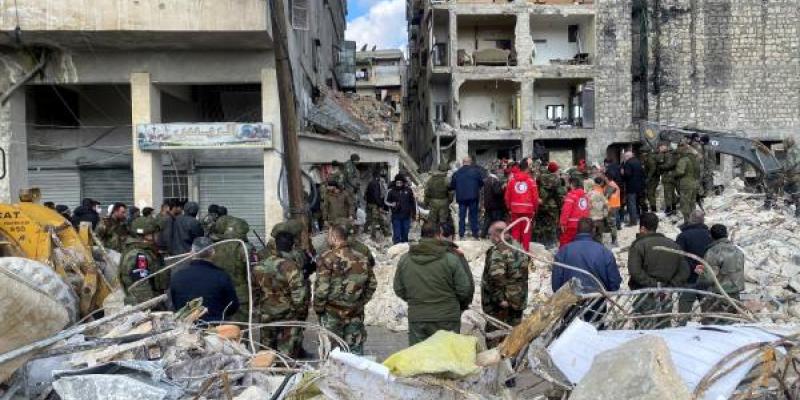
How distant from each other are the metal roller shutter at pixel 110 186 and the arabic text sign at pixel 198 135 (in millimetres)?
3516

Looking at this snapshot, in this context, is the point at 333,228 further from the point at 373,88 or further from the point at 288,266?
the point at 373,88

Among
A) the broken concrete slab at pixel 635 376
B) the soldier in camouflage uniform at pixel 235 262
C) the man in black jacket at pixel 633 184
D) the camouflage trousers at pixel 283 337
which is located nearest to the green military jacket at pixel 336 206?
the soldier in camouflage uniform at pixel 235 262

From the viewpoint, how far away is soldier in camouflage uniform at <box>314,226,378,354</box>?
745cm

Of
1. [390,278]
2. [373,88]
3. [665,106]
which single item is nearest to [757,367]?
[390,278]

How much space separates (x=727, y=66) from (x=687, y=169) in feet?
65.1

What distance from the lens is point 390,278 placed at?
42.0 ft

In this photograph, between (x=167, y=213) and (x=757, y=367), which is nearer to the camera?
(x=757, y=367)

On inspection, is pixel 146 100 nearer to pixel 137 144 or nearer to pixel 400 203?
pixel 137 144

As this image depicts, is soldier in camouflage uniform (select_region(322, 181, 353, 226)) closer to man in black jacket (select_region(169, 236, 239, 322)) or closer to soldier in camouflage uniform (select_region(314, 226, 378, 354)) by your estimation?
soldier in camouflage uniform (select_region(314, 226, 378, 354))

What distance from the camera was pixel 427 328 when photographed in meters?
7.07

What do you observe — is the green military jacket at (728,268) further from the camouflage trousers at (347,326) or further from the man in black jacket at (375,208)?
the man in black jacket at (375,208)

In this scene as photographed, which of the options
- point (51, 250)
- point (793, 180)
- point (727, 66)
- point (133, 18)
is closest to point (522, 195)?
point (51, 250)

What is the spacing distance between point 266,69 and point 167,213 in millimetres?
4818

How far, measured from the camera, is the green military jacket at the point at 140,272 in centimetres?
813
